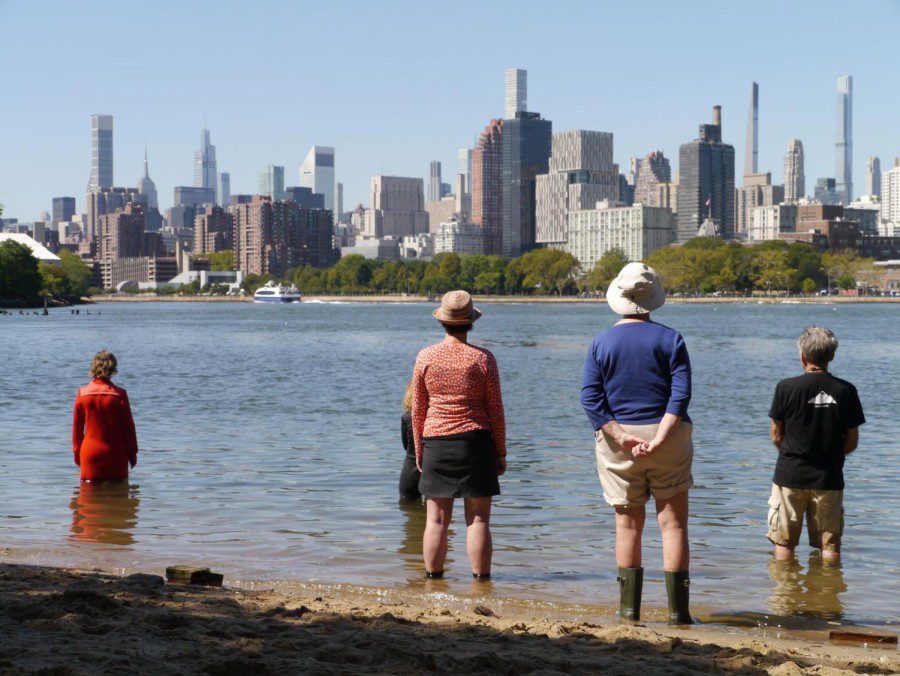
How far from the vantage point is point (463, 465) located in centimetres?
924

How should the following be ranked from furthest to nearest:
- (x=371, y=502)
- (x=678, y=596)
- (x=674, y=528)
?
(x=371, y=502), (x=678, y=596), (x=674, y=528)

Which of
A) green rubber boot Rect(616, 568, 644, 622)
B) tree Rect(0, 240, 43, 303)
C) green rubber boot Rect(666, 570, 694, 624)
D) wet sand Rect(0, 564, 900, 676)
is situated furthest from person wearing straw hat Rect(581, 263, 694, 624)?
tree Rect(0, 240, 43, 303)

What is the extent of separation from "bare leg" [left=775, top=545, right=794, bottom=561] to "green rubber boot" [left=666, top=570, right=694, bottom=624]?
1.91 m

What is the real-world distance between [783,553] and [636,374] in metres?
3.08

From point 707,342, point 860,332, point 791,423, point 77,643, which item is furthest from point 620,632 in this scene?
point 860,332

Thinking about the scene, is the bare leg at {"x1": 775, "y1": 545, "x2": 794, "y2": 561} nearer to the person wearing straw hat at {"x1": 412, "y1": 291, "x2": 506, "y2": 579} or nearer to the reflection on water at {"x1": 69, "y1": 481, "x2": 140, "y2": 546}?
the person wearing straw hat at {"x1": 412, "y1": 291, "x2": 506, "y2": 579}

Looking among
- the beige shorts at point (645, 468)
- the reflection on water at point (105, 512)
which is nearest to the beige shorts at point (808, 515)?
the beige shorts at point (645, 468)

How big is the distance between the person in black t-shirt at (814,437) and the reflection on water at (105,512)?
6.00 meters

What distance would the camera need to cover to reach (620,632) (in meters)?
8.00

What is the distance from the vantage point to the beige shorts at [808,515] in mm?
9875

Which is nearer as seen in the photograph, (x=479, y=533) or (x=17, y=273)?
(x=479, y=533)

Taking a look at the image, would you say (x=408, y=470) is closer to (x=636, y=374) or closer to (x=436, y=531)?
(x=436, y=531)

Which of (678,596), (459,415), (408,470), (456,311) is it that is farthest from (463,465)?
(408,470)

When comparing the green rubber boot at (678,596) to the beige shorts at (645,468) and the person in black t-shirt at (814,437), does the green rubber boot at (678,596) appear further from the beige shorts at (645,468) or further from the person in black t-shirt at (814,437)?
the person in black t-shirt at (814,437)
